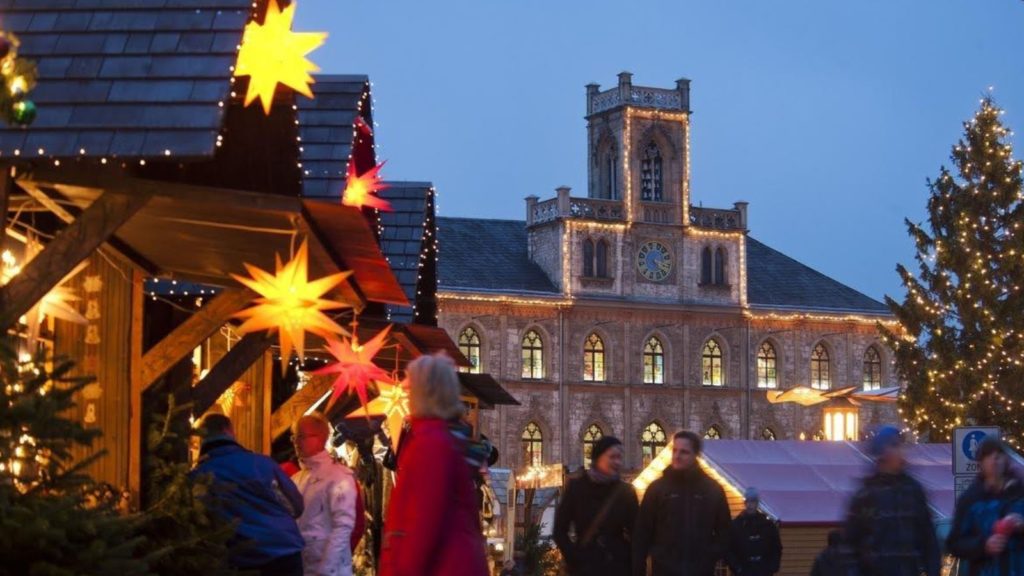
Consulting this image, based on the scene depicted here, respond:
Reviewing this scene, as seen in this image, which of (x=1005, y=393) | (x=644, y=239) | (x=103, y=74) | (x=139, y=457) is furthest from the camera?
(x=644, y=239)

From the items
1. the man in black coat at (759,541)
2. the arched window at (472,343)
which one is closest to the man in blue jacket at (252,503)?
the man in black coat at (759,541)

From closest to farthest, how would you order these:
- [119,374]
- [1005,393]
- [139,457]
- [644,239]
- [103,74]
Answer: [103,74]
[139,457]
[119,374]
[1005,393]
[644,239]

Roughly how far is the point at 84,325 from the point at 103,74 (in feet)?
7.71

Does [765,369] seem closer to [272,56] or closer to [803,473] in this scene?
[803,473]

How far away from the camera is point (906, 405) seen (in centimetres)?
4191

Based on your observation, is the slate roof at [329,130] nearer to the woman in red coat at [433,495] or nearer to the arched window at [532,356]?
the woman in red coat at [433,495]

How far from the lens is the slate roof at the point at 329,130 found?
12016 millimetres

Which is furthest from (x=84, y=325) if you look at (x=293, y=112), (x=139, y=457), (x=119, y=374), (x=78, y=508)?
(x=78, y=508)

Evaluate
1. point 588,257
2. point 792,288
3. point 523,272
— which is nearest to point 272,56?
point 523,272

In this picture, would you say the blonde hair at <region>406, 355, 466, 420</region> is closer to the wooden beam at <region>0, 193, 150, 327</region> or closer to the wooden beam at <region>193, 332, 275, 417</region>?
the wooden beam at <region>0, 193, 150, 327</region>

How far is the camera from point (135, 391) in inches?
399

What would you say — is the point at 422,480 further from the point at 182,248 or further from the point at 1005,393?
the point at 1005,393

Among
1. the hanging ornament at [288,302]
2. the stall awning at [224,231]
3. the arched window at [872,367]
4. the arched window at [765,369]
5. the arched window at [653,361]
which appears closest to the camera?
the stall awning at [224,231]

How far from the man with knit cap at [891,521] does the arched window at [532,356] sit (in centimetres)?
5730
